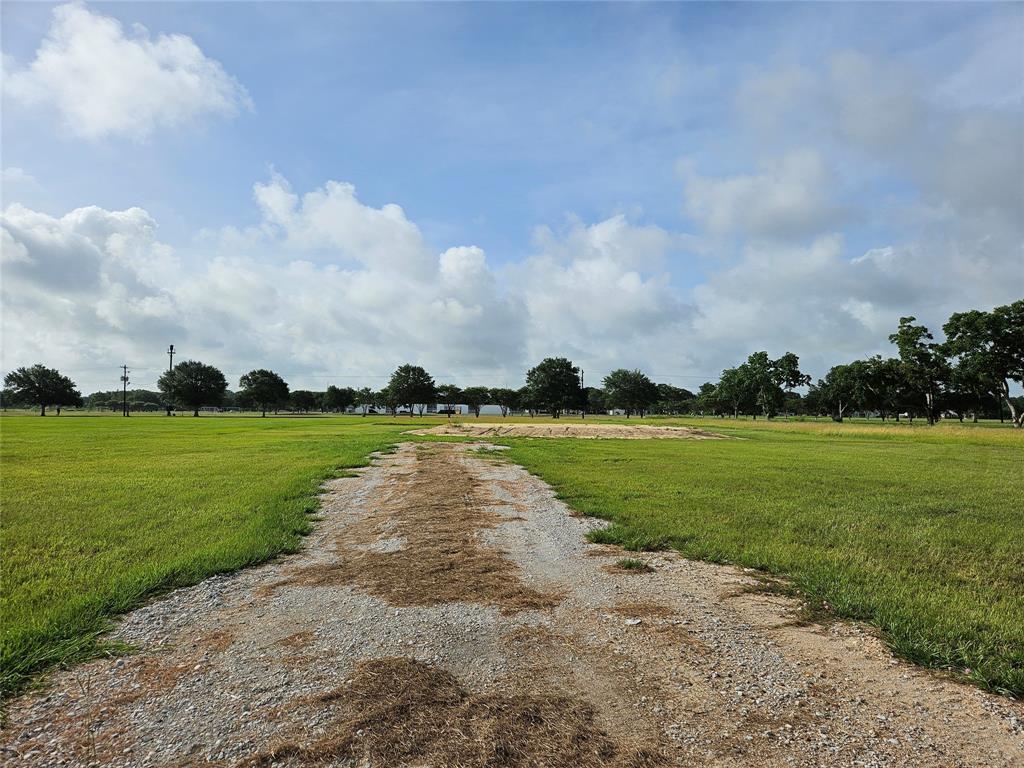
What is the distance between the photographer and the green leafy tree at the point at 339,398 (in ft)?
582

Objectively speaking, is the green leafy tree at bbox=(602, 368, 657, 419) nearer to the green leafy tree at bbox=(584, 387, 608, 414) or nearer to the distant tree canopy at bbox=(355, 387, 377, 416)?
the green leafy tree at bbox=(584, 387, 608, 414)

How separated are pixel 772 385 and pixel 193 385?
133732 millimetres

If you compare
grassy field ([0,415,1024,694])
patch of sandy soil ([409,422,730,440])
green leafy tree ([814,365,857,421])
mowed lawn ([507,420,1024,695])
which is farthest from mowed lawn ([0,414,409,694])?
green leafy tree ([814,365,857,421])

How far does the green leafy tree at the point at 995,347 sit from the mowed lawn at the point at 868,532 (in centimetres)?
6452

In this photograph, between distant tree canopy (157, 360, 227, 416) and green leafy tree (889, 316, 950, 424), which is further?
distant tree canopy (157, 360, 227, 416)

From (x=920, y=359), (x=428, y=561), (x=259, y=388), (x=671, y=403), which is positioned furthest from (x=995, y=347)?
(x=259, y=388)

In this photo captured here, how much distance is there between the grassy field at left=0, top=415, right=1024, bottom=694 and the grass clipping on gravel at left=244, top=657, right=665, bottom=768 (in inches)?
114

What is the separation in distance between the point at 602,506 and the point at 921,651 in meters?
7.20

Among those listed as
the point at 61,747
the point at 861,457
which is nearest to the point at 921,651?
the point at 61,747

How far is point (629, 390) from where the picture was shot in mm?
135250

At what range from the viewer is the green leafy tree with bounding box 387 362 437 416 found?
441 feet

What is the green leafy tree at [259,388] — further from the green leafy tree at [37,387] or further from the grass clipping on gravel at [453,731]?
the grass clipping on gravel at [453,731]

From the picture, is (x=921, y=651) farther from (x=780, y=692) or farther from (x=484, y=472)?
(x=484, y=472)

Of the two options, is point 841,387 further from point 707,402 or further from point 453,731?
point 453,731
